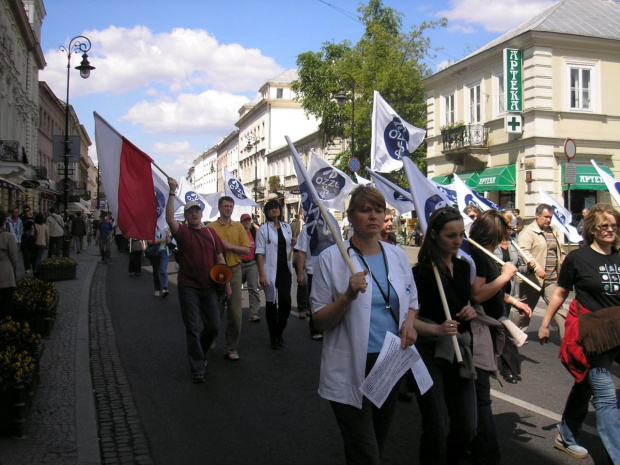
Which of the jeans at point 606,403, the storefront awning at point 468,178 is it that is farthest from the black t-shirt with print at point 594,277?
the storefront awning at point 468,178

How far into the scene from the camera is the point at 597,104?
85.6 ft

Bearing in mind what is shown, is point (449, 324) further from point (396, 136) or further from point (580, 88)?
point (580, 88)

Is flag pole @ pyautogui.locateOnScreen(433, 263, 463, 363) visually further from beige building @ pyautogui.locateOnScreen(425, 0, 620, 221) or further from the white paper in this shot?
beige building @ pyautogui.locateOnScreen(425, 0, 620, 221)

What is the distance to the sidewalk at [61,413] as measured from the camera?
454 cm

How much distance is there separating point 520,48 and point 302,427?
2396 cm

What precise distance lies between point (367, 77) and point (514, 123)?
15.2 metres

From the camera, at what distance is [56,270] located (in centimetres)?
1589

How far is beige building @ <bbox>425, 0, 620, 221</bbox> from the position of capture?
993 inches

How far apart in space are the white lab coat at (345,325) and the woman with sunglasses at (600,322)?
1.60 meters

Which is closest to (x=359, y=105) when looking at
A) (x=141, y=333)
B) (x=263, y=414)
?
(x=141, y=333)

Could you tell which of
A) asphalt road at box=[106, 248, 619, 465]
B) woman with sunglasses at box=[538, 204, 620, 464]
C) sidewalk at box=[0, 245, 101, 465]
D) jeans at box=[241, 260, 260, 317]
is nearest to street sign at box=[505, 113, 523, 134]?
asphalt road at box=[106, 248, 619, 465]

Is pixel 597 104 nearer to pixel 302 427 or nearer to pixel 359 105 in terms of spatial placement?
pixel 359 105

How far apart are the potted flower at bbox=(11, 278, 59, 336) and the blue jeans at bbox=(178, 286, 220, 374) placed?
9.16ft

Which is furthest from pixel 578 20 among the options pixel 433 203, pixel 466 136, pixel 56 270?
pixel 433 203
